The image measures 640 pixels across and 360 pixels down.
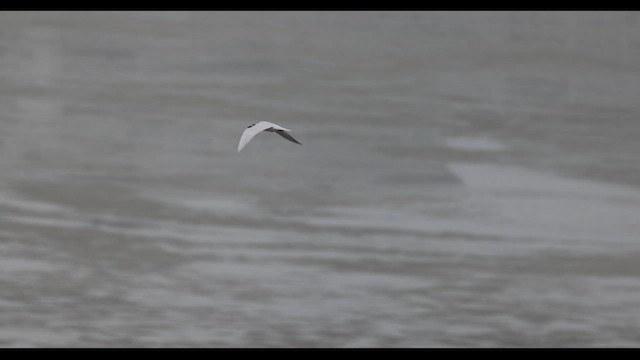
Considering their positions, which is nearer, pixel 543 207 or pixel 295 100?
pixel 543 207

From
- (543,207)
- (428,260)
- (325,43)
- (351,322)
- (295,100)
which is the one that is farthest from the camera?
(325,43)

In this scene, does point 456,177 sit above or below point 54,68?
below

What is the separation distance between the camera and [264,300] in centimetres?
644

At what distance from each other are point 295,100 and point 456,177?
1.06m

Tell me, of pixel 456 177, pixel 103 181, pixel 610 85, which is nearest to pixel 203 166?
pixel 103 181

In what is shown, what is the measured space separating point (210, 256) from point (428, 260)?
0.96 m

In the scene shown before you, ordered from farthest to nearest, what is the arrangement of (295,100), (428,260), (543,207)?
(295,100) < (543,207) < (428,260)

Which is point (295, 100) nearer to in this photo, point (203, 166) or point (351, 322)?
point (203, 166)

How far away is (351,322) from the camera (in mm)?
6305

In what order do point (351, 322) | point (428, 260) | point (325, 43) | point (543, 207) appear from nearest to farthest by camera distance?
Answer: 1. point (351, 322)
2. point (428, 260)
3. point (543, 207)
4. point (325, 43)

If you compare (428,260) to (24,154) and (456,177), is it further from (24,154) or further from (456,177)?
(24,154)

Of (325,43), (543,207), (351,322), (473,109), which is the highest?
(325,43)

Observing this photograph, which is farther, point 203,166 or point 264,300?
point 203,166

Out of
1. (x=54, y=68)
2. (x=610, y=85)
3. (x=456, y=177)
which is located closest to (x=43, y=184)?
(x=54, y=68)
